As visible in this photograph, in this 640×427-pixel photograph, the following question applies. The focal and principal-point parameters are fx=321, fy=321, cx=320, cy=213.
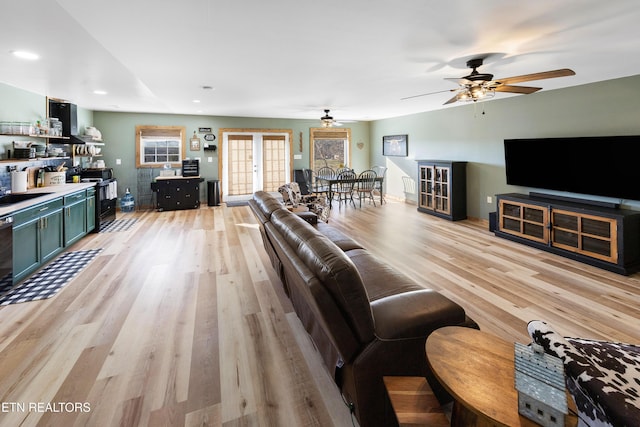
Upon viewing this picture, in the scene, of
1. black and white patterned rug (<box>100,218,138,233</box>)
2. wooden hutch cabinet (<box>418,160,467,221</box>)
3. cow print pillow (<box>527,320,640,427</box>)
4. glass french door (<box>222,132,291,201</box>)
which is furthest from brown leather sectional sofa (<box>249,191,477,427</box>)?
glass french door (<box>222,132,291,201</box>)

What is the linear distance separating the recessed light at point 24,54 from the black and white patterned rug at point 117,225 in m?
3.16

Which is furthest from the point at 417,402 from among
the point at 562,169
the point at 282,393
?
the point at 562,169

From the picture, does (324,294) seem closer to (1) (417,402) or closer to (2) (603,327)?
(1) (417,402)

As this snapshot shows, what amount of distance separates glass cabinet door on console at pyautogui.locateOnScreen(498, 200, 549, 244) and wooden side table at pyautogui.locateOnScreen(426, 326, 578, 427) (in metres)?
4.02

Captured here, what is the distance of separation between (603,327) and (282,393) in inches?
102

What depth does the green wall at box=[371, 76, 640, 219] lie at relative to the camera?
166 inches

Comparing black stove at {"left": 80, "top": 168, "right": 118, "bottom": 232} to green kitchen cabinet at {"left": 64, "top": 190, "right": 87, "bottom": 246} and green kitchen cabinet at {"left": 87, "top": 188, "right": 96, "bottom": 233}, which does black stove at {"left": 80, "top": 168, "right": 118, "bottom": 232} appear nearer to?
green kitchen cabinet at {"left": 87, "top": 188, "right": 96, "bottom": 233}

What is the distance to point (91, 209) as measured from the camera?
550cm

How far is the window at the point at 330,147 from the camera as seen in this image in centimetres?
966

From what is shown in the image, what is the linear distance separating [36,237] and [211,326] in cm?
269

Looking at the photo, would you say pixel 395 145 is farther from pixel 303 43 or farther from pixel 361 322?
pixel 361 322

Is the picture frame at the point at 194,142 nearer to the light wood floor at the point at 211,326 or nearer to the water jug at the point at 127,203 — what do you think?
the water jug at the point at 127,203

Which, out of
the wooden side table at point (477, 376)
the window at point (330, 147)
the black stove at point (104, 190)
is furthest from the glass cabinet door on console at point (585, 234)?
the black stove at point (104, 190)

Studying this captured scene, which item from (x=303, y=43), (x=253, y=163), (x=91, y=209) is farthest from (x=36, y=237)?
(x=253, y=163)
